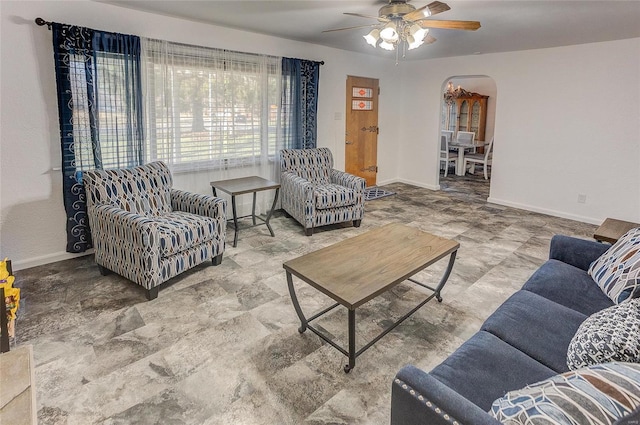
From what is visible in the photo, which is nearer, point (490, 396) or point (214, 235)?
point (490, 396)

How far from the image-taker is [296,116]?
190 inches

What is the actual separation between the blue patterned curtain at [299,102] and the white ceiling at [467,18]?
0.36 m

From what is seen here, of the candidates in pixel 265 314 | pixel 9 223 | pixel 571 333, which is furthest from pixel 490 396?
pixel 9 223

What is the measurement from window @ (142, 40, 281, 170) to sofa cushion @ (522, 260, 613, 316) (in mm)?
3429

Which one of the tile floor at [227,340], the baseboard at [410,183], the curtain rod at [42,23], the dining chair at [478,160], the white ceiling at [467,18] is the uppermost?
the white ceiling at [467,18]

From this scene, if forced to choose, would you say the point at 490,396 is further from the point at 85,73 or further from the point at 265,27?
the point at 265,27

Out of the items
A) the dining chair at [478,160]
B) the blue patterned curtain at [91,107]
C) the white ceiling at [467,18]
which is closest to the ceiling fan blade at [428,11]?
the white ceiling at [467,18]

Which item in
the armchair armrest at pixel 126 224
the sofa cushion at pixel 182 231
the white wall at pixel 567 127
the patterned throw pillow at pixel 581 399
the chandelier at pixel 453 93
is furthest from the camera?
the chandelier at pixel 453 93

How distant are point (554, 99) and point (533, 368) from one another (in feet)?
15.4

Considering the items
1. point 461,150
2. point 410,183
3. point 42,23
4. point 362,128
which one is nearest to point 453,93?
point 461,150

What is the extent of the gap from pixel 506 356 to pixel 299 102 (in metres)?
4.04

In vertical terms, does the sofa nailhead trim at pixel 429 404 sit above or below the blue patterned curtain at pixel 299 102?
below

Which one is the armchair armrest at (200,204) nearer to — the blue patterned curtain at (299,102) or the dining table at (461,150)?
the blue patterned curtain at (299,102)

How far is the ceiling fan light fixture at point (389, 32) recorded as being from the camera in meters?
2.82
